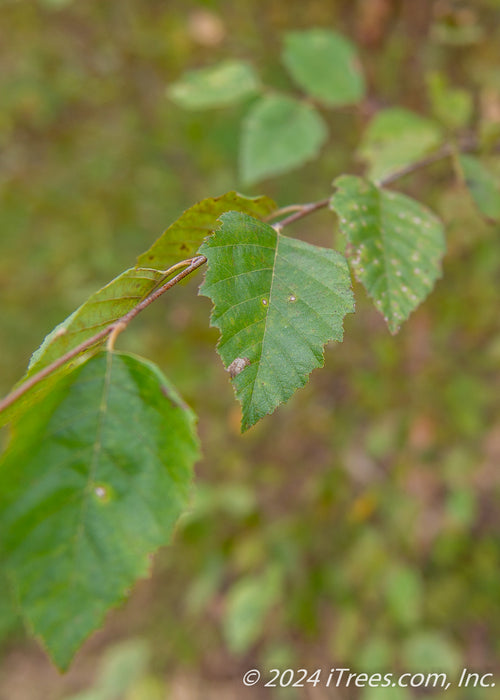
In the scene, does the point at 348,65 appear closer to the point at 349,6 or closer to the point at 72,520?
the point at 349,6

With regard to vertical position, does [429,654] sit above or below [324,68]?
below

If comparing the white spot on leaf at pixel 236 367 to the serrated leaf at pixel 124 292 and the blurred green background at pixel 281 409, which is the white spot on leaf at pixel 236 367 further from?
the blurred green background at pixel 281 409

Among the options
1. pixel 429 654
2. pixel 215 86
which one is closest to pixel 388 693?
pixel 429 654

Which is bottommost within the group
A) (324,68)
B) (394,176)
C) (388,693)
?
(388,693)

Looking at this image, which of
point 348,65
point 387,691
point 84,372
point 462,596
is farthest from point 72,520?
point 462,596

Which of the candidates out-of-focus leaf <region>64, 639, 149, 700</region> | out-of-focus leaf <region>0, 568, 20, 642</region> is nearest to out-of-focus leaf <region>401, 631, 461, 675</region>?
out-of-focus leaf <region>64, 639, 149, 700</region>

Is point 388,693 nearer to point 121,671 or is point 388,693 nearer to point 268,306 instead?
point 121,671

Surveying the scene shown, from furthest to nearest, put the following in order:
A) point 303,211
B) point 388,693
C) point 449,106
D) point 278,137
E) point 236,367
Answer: point 388,693, point 278,137, point 449,106, point 303,211, point 236,367
